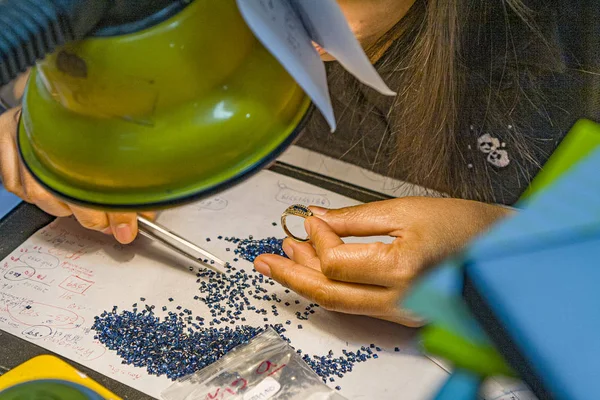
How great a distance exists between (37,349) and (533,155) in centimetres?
85

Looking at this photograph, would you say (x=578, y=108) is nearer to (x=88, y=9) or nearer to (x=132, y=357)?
(x=132, y=357)

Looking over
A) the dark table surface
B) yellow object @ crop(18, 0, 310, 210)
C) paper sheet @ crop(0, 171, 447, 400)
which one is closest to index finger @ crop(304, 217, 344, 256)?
paper sheet @ crop(0, 171, 447, 400)

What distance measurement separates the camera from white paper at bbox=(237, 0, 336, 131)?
0.31 metres

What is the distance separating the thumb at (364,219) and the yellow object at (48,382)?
0.35 meters

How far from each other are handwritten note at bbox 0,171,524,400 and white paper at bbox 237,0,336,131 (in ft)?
1.76

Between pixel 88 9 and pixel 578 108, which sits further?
pixel 578 108

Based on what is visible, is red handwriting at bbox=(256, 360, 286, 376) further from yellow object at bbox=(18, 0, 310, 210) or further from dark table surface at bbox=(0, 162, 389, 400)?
yellow object at bbox=(18, 0, 310, 210)

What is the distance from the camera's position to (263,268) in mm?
870

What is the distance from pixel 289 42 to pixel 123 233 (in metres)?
0.65

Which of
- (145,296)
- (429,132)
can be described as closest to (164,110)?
(145,296)

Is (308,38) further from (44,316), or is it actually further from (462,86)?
(462,86)

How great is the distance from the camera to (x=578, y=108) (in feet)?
3.53

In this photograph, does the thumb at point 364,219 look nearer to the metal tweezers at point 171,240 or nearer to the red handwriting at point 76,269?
the metal tweezers at point 171,240

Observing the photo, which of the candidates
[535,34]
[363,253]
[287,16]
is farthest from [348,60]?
[535,34]
